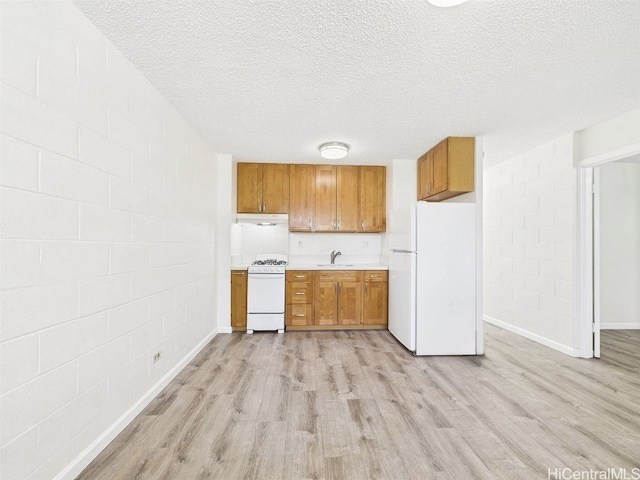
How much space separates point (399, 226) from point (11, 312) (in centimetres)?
344

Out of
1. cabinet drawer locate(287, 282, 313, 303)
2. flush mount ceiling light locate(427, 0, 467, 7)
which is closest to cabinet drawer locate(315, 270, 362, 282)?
cabinet drawer locate(287, 282, 313, 303)

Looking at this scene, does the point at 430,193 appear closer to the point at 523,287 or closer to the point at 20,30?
the point at 523,287

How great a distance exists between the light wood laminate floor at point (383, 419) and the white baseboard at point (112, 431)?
0.15ft

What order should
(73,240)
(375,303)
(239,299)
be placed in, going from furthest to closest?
1. (375,303)
2. (239,299)
3. (73,240)

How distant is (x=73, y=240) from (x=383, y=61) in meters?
2.12

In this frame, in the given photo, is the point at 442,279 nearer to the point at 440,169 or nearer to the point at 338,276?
the point at 440,169

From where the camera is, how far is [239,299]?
423cm

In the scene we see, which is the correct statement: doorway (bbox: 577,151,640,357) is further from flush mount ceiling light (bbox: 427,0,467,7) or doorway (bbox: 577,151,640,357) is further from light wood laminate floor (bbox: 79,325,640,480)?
flush mount ceiling light (bbox: 427,0,467,7)

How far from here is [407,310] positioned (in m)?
3.48

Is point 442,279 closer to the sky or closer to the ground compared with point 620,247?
closer to the ground

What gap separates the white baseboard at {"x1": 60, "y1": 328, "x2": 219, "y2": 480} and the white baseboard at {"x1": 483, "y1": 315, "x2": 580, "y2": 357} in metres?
4.06

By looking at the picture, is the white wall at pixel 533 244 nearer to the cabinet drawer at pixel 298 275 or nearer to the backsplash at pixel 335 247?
the backsplash at pixel 335 247

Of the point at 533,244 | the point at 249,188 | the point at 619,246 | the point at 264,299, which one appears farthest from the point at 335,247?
the point at 619,246

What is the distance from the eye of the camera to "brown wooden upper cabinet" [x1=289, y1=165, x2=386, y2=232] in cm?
461
